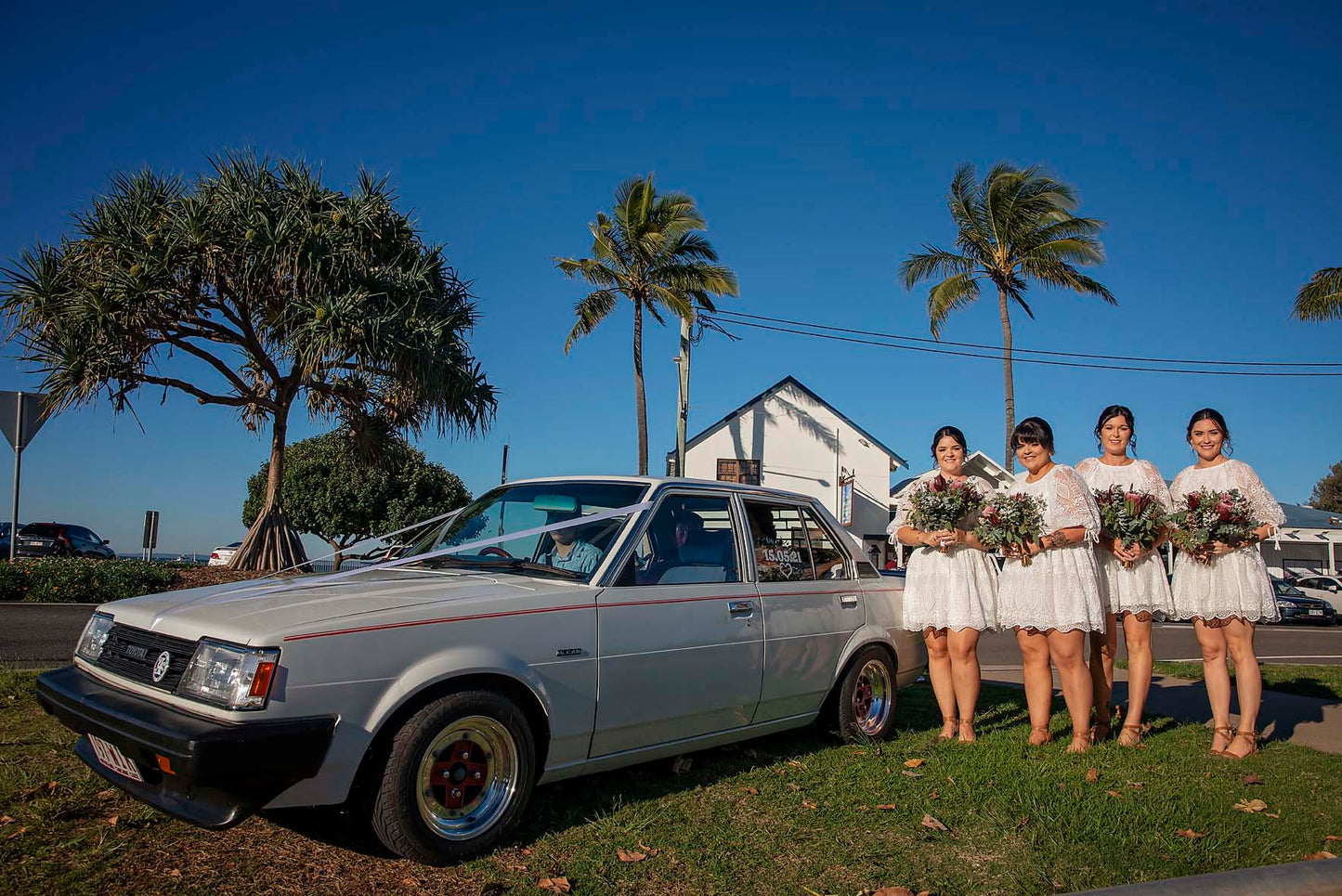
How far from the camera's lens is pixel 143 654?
340 cm

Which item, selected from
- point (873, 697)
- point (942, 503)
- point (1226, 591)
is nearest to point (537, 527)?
point (942, 503)

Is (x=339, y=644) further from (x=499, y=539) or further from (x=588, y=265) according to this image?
(x=588, y=265)

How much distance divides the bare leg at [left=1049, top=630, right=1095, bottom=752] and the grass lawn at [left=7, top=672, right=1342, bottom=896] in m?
0.20

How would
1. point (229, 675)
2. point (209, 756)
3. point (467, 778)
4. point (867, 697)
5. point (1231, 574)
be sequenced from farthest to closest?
1. point (867, 697)
2. point (1231, 574)
3. point (467, 778)
4. point (229, 675)
5. point (209, 756)

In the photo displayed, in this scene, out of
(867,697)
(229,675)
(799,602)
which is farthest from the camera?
(867,697)

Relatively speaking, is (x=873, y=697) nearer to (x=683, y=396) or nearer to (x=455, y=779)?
(x=455, y=779)

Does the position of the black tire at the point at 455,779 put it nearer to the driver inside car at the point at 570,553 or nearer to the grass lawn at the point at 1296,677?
the driver inside car at the point at 570,553

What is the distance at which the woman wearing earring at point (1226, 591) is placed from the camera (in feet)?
18.2

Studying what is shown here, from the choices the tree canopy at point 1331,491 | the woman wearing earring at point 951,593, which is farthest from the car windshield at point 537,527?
the tree canopy at point 1331,491

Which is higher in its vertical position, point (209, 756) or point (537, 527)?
point (537, 527)

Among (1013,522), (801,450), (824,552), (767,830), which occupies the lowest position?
(767,830)

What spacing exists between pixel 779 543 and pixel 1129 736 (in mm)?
2800

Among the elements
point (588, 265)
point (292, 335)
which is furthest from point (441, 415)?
point (588, 265)

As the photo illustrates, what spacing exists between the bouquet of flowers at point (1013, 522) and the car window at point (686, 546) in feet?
5.71
